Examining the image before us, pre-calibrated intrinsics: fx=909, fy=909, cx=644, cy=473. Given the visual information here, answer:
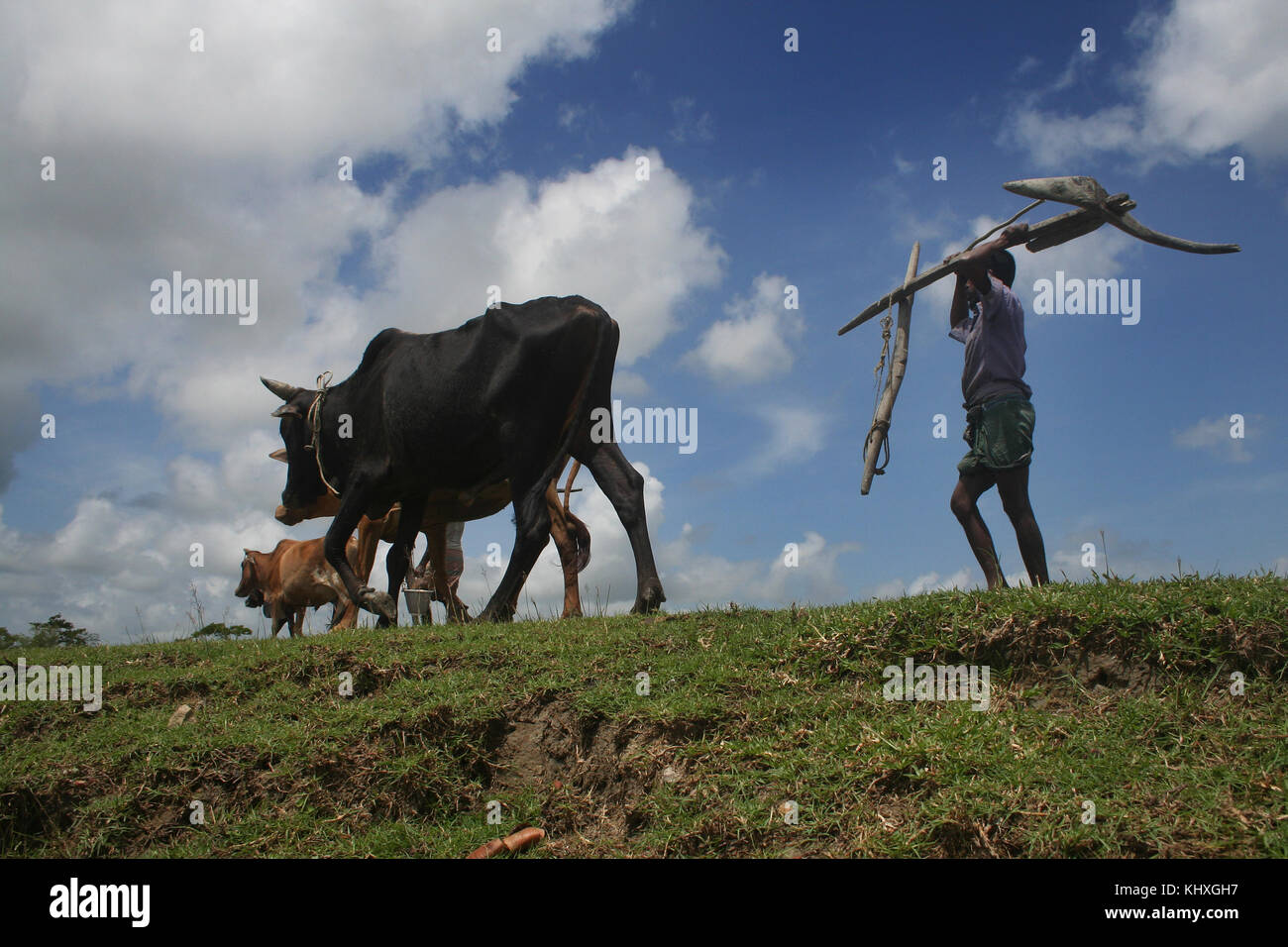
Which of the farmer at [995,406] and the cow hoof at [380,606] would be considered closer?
the farmer at [995,406]

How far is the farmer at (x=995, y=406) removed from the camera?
5910 mm

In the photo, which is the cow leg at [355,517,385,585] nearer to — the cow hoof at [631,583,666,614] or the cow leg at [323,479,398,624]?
the cow leg at [323,479,398,624]

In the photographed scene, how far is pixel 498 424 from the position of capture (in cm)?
703

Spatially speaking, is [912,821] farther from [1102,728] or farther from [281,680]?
[281,680]

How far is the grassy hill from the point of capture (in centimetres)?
325

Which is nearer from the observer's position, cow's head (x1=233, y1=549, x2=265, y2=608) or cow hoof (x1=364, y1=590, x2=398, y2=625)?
cow hoof (x1=364, y1=590, x2=398, y2=625)

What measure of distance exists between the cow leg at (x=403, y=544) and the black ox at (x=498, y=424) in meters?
0.02

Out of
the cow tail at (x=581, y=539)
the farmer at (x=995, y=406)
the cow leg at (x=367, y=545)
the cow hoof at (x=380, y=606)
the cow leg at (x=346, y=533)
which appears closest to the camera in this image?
the farmer at (x=995, y=406)

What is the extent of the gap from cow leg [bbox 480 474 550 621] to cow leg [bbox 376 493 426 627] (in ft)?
5.40

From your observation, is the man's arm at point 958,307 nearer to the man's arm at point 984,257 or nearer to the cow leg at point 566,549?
Answer: the man's arm at point 984,257

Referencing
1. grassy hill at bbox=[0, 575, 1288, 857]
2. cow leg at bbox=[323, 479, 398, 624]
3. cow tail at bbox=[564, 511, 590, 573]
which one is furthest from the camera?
cow tail at bbox=[564, 511, 590, 573]

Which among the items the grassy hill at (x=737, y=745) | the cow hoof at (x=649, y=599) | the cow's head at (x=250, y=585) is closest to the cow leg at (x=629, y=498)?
the cow hoof at (x=649, y=599)

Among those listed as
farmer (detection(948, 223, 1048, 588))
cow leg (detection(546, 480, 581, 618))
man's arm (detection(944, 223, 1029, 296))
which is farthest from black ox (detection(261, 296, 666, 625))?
man's arm (detection(944, 223, 1029, 296))

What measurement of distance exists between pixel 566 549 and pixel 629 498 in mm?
1706
